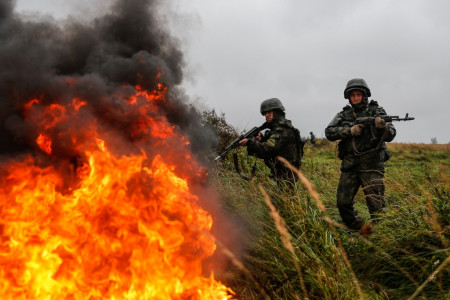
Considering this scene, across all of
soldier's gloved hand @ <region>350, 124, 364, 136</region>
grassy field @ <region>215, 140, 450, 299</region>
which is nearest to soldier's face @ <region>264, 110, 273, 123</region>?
soldier's gloved hand @ <region>350, 124, 364, 136</region>

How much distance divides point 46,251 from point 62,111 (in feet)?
4.04

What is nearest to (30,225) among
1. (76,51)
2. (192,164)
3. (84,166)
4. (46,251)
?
(46,251)

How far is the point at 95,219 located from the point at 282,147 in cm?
334

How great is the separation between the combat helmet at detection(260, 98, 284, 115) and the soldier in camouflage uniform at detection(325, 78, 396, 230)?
3.21ft

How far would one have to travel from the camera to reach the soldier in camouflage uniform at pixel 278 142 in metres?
5.36

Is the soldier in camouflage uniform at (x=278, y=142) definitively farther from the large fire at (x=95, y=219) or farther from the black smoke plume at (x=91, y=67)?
the large fire at (x=95, y=219)

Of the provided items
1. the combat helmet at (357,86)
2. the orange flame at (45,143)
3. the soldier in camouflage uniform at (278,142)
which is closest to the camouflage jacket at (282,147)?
the soldier in camouflage uniform at (278,142)

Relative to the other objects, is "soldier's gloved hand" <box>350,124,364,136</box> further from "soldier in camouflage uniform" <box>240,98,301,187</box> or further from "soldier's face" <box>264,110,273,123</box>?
"soldier's face" <box>264,110,273,123</box>

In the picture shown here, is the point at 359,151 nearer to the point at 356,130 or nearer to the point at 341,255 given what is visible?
the point at 356,130

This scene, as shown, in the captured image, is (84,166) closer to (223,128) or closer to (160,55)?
(160,55)

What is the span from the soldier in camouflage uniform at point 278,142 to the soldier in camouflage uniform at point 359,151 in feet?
2.10

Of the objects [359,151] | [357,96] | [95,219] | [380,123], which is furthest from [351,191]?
[95,219]

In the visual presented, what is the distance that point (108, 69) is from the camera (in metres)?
3.34

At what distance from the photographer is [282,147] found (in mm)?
5422
